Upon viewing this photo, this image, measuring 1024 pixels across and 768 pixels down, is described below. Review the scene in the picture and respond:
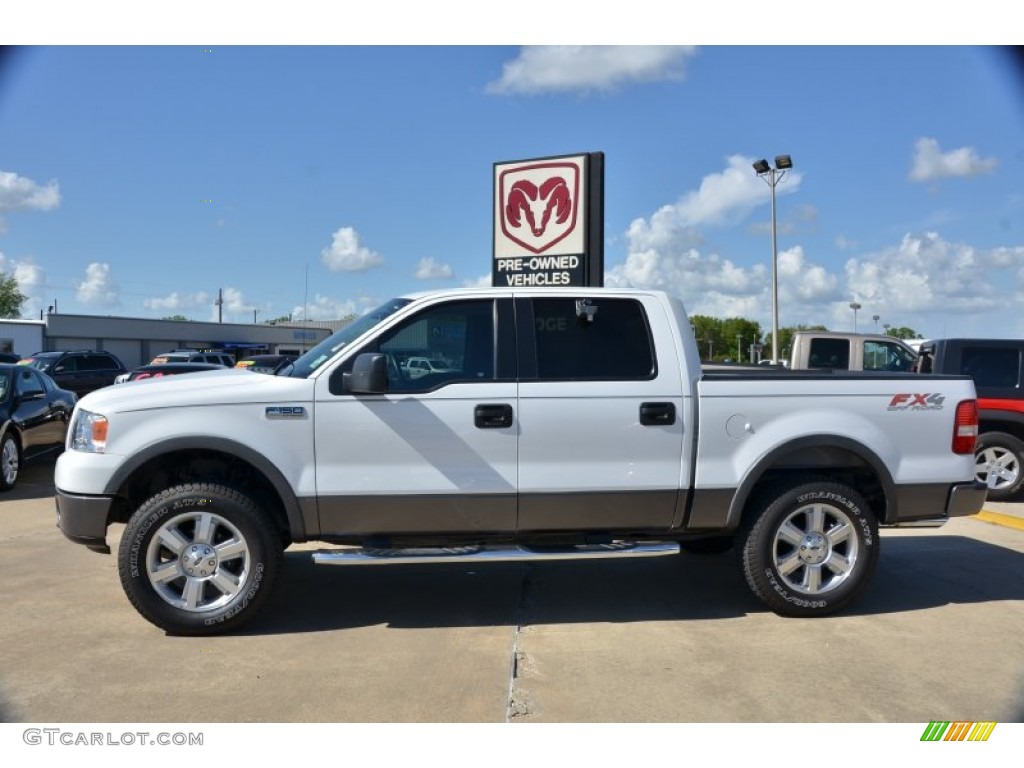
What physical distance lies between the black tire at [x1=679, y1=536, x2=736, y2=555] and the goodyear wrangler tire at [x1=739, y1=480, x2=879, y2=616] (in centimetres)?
103

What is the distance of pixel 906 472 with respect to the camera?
5.22 metres

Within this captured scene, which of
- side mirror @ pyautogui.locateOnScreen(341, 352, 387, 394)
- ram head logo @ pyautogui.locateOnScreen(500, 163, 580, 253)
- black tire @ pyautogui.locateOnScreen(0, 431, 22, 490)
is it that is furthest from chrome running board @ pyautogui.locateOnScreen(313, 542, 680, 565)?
ram head logo @ pyautogui.locateOnScreen(500, 163, 580, 253)

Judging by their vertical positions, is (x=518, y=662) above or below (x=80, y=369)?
below

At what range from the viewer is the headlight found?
474 centimetres

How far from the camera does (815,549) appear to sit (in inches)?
205

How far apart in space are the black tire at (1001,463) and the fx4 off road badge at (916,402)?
4811mm

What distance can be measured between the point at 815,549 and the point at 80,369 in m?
20.6

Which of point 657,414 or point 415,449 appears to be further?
point 657,414

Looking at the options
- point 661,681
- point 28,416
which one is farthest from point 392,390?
point 28,416

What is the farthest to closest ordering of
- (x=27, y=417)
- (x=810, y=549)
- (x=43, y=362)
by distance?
(x=43, y=362) → (x=27, y=417) → (x=810, y=549)

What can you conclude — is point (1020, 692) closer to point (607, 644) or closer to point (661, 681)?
point (661, 681)

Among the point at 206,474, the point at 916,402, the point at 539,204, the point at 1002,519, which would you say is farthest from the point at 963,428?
the point at 539,204

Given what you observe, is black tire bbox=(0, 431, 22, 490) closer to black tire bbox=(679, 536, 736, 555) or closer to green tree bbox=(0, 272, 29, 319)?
black tire bbox=(679, 536, 736, 555)

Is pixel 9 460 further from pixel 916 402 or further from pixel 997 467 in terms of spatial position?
pixel 997 467
